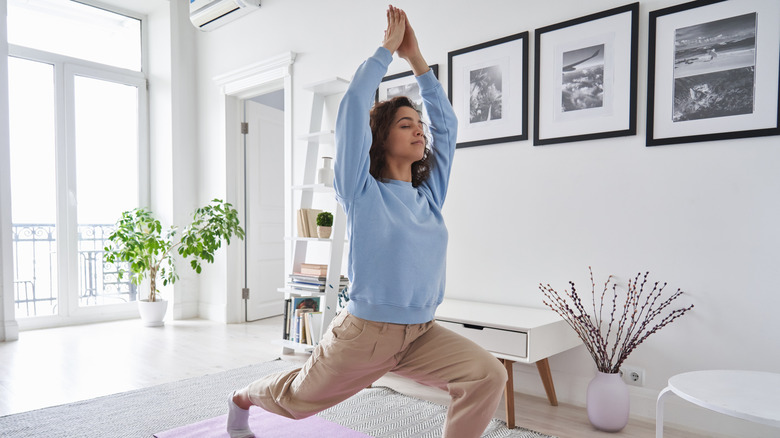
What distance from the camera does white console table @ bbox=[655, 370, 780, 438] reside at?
4.42ft

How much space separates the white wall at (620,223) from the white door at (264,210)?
168 cm

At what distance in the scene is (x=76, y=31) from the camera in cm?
462

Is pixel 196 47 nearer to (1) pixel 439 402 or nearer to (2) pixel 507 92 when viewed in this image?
(2) pixel 507 92

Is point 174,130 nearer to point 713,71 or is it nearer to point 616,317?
point 616,317

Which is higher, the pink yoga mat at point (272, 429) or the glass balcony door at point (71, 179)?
the glass balcony door at point (71, 179)

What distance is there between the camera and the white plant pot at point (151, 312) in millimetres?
4457

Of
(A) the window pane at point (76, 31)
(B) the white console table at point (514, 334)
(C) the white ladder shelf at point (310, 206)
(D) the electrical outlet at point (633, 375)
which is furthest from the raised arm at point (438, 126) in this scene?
(A) the window pane at point (76, 31)

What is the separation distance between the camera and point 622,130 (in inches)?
94.0

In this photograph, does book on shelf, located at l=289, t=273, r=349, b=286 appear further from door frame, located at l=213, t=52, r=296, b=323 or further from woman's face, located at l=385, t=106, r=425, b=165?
woman's face, located at l=385, t=106, r=425, b=165

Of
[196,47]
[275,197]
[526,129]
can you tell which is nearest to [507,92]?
[526,129]

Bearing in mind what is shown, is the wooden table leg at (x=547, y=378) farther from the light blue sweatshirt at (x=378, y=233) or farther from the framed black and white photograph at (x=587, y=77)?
the light blue sweatshirt at (x=378, y=233)

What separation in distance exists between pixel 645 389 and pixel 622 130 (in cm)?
117

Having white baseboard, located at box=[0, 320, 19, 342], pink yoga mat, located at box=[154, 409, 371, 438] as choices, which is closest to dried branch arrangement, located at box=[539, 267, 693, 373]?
pink yoga mat, located at box=[154, 409, 371, 438]

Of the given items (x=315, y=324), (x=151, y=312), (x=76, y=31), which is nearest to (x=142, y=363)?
(x=315, y=324)
